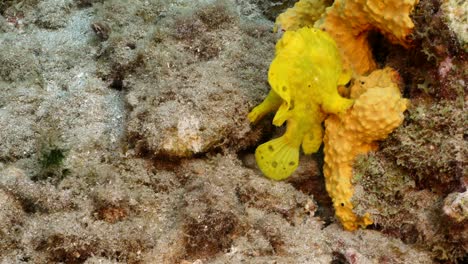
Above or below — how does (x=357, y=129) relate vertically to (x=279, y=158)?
above

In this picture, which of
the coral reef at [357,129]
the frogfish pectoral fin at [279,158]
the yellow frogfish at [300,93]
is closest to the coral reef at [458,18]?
the coral reef at [357,129]

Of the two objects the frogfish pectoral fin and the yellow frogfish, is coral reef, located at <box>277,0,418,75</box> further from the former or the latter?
the frogfish pectoral fin

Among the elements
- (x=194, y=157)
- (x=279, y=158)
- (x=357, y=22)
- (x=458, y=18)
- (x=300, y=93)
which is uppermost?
(x=458, y=18)

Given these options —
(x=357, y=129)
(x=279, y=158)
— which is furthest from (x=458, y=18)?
(x=279, y=158)

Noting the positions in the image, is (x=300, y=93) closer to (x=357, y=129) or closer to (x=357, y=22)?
(x=357, y=129)

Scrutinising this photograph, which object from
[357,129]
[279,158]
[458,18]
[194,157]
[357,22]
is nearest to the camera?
[458,18]

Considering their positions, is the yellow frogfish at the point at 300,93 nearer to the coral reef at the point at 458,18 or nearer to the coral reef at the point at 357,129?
the coral reef at the point at 357,129
